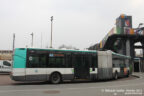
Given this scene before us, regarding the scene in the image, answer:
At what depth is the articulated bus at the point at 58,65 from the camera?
13055 millimetres

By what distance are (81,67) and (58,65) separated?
2.41m

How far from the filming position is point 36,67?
44.3 feet

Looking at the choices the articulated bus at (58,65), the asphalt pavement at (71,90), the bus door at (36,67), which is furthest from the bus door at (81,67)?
the bus door at (36,67)

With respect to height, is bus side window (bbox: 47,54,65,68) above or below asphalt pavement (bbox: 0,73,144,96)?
above

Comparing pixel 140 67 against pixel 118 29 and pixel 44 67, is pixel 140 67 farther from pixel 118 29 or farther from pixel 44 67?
pixel 44 67

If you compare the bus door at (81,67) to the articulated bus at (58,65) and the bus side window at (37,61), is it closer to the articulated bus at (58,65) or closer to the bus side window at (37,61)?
the articulated bus at (58,65)

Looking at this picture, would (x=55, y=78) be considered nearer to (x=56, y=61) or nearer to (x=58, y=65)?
(x=58, y=65)

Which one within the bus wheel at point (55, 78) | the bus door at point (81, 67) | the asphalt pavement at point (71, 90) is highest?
the bus door at point (81, 67)

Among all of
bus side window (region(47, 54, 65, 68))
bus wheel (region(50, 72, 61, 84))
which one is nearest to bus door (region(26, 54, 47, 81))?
bus side window (region(47, 54, 65, 68))

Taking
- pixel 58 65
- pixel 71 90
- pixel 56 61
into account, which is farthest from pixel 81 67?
pixel 71 90

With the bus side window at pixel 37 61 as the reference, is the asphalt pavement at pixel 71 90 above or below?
below

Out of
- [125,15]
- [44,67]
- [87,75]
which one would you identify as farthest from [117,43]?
[44,67]

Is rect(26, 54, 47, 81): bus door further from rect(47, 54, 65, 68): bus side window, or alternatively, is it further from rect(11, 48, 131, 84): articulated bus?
rect(47, 54, 65, 68): bus side window

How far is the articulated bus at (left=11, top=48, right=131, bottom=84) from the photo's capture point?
1305 cm
